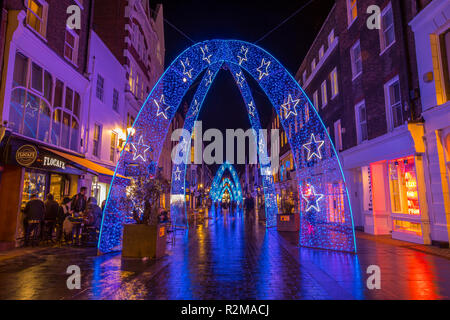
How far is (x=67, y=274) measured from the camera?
21.5 feet

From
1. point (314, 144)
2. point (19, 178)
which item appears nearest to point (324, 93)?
point (314, 144)

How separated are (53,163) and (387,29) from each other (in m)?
15.5

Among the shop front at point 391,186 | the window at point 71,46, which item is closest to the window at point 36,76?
Result: the window at point 71,46

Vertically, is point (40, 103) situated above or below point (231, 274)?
above

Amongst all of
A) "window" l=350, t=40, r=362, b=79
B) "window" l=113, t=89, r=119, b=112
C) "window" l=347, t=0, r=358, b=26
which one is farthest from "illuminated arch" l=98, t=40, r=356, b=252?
"window" l=113, t=89, r=119, b=112

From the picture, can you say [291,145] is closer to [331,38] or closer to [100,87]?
[100,87]

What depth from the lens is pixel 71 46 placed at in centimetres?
1461

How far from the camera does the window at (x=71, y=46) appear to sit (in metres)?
14.3

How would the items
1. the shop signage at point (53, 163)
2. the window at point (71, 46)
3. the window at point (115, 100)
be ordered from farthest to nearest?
the window at point (115, 100) < the window at point (71, 46) < the shop signage at point (53, 163)

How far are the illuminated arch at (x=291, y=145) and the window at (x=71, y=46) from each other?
6.73 m

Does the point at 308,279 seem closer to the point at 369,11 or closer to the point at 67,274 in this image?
the point at 67,274

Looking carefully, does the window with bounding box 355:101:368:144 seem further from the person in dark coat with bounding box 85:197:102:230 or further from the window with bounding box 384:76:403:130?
the person in dark coat with bounding box 85:197:102:230

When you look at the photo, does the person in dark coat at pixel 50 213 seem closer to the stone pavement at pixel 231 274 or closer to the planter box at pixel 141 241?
the stone pavement at pixel 231 274

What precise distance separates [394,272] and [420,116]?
6.87 m
